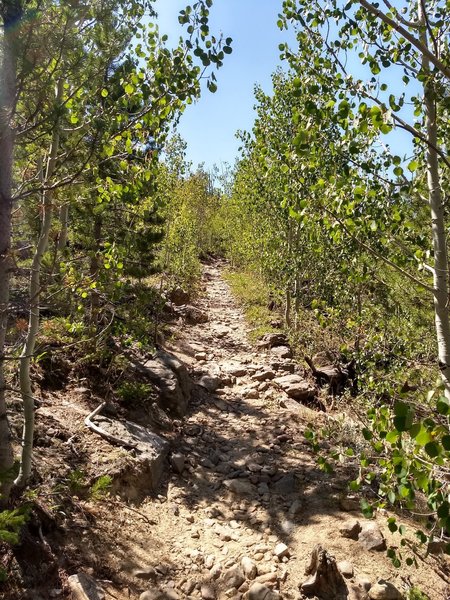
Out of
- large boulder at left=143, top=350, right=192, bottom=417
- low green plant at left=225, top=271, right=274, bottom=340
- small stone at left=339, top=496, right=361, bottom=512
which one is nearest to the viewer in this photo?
small stone at left=339, top=496, right=361, bottom=512

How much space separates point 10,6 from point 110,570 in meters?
4.92

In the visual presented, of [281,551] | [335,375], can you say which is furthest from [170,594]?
[335,375]

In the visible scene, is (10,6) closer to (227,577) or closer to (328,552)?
(227,577)

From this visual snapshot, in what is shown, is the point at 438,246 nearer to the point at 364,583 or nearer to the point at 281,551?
the point at 364,583

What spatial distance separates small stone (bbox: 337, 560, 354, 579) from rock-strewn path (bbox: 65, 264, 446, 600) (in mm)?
11


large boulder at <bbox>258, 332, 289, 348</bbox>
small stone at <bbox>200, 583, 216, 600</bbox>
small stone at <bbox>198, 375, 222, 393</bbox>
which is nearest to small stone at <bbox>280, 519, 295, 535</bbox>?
small stone at <bbox>200, 583, 216, 600</bbox>

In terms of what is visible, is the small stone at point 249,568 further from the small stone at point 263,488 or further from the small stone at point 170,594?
the small stone at point 263,488

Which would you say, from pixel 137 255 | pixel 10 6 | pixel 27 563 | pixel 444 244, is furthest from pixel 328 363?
pixel 10 6

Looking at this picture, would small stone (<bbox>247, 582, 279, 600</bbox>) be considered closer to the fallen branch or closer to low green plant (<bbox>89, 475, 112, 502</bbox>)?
low green plant (<bbox>89, 475, 112, 502</bbox>)

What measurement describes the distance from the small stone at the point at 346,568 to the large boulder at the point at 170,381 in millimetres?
4316

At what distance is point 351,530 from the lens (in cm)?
522

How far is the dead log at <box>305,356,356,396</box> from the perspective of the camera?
1004 cm

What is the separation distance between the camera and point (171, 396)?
8.60 meters

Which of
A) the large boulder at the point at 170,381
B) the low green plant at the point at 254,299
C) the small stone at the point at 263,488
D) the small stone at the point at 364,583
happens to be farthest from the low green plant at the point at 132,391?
the low green plant at the point at 254,299
